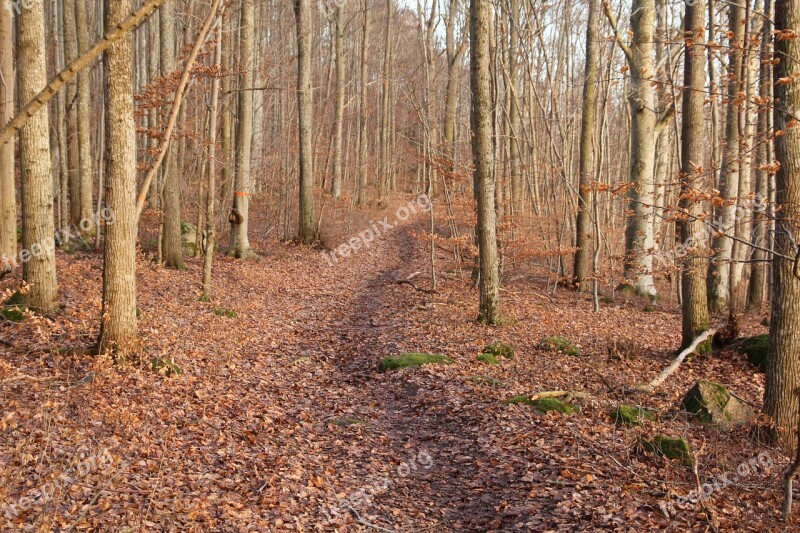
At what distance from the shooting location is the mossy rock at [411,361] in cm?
988

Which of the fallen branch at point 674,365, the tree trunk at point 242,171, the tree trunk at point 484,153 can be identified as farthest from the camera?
the tree trunk at point 242,171

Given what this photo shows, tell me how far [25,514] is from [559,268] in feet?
50.0

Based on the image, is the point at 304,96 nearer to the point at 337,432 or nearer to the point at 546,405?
the point at 337,432

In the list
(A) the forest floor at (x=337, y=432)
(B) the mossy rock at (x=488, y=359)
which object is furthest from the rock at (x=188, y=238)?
(B) the mossy rock at (x=488, y=359)

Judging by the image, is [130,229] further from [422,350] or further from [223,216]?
[223,216]

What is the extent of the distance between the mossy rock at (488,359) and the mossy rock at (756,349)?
159 inches

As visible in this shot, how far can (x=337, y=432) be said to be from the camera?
761 cm

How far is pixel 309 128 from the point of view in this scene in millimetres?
20375

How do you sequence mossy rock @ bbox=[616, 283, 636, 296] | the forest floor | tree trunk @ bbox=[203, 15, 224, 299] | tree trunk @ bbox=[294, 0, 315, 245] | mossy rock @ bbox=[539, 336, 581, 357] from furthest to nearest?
1. tree trunk @ bbox=[294, 0, 315, 245]
2. mossy rock @ bbox=[616, 283, 636, 296]
3. tree trunk @ bbox=[203, 15, 224, 299]
4. mossy rock @ bbox=[539, 336, 581, 357]
5. the forest floor

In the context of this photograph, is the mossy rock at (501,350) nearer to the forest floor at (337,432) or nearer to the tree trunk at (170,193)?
the forest floor at (337,432)

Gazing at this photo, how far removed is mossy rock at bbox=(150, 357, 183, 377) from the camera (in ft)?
26.8

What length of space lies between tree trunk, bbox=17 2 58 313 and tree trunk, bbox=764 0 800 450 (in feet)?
32.1

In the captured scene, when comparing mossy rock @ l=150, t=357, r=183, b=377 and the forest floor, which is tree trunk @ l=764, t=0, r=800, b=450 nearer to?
the forest floor

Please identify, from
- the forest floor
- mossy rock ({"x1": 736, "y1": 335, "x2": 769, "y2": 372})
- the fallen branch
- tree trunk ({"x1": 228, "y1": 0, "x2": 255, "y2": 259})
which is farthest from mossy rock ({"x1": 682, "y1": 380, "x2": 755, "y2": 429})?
tree trunk ({"x1": 228, "y1": 0, "x2": 255, "y2": 259})
